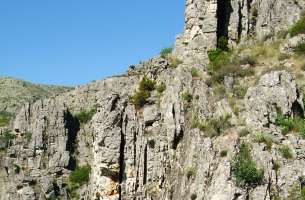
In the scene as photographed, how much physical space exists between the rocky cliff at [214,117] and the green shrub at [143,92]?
49 millimetres

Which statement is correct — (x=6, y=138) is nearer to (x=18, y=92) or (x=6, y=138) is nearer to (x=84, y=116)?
(x=84, y=116)

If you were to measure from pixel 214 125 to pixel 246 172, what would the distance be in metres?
3.98

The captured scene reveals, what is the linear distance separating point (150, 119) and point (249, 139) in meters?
6.38

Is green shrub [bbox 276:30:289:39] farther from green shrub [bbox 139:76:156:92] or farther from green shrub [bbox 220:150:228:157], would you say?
green shrub [bbox 220:150:228:157]

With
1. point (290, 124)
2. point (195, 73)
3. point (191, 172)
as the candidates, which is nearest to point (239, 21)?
point (195, 73)

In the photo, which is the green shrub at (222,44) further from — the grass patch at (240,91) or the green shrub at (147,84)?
the grass patch at (240,91)

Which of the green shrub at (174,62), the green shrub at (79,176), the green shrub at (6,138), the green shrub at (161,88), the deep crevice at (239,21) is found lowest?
the green shrub at (79,176)

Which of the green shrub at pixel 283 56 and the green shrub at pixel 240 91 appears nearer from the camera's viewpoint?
the green shrub at pixel 240 91

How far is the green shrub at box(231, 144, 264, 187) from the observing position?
23953mm

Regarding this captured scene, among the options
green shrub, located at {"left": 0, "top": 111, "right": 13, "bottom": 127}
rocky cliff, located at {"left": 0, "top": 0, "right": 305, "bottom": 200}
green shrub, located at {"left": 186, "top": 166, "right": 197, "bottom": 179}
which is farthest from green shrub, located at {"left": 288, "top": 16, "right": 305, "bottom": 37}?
green shrub, located at {"left": 0, "top": 111, "right": 13, "bottom": 127}

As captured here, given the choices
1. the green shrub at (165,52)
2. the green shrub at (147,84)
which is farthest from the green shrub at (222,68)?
the green shrub at (165,52)

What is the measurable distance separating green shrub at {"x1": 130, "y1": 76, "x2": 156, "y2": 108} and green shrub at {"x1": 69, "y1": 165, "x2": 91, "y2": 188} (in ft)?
159

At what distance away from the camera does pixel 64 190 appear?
8094 cm

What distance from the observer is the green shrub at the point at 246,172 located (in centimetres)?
2395
